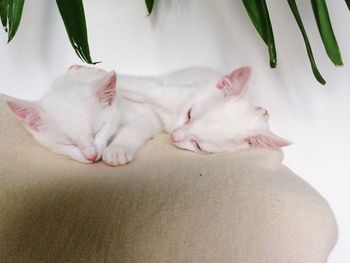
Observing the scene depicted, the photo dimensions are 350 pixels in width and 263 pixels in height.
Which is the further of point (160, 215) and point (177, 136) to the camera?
point (177, 136)

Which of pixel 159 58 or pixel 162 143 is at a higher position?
pixel 159 58

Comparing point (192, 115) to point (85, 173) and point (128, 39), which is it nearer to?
point (85, 173)

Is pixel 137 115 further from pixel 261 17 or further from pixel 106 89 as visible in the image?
pixel 261 17

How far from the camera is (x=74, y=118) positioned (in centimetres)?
83

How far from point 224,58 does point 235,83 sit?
32cm

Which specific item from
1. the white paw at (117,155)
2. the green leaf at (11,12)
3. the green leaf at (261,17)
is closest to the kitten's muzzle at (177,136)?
the white paw at (117,155)

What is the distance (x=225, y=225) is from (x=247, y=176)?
12cm

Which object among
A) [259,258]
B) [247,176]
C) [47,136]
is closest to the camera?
[259,258]

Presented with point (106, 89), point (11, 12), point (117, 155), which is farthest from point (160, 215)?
point (11, 12)

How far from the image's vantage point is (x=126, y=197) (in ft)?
2.16

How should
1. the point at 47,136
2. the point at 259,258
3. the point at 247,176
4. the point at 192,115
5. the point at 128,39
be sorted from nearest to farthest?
1. the point at 259,258
2. the point at 247,176
3. the point at 47,136
4. the point at 192,115
5. the point at 128,39

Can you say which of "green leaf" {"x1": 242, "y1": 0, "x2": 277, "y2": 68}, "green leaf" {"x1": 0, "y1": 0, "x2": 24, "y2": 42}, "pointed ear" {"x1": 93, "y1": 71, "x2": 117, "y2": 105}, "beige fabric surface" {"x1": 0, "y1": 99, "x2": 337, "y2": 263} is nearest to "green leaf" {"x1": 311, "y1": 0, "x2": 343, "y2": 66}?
"green leaf" {"x1": 242, "y1": 0, "x2": 277, "y2": 68}

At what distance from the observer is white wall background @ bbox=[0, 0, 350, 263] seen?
1.15m

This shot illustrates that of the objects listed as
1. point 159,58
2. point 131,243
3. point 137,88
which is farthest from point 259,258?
point 159,58
